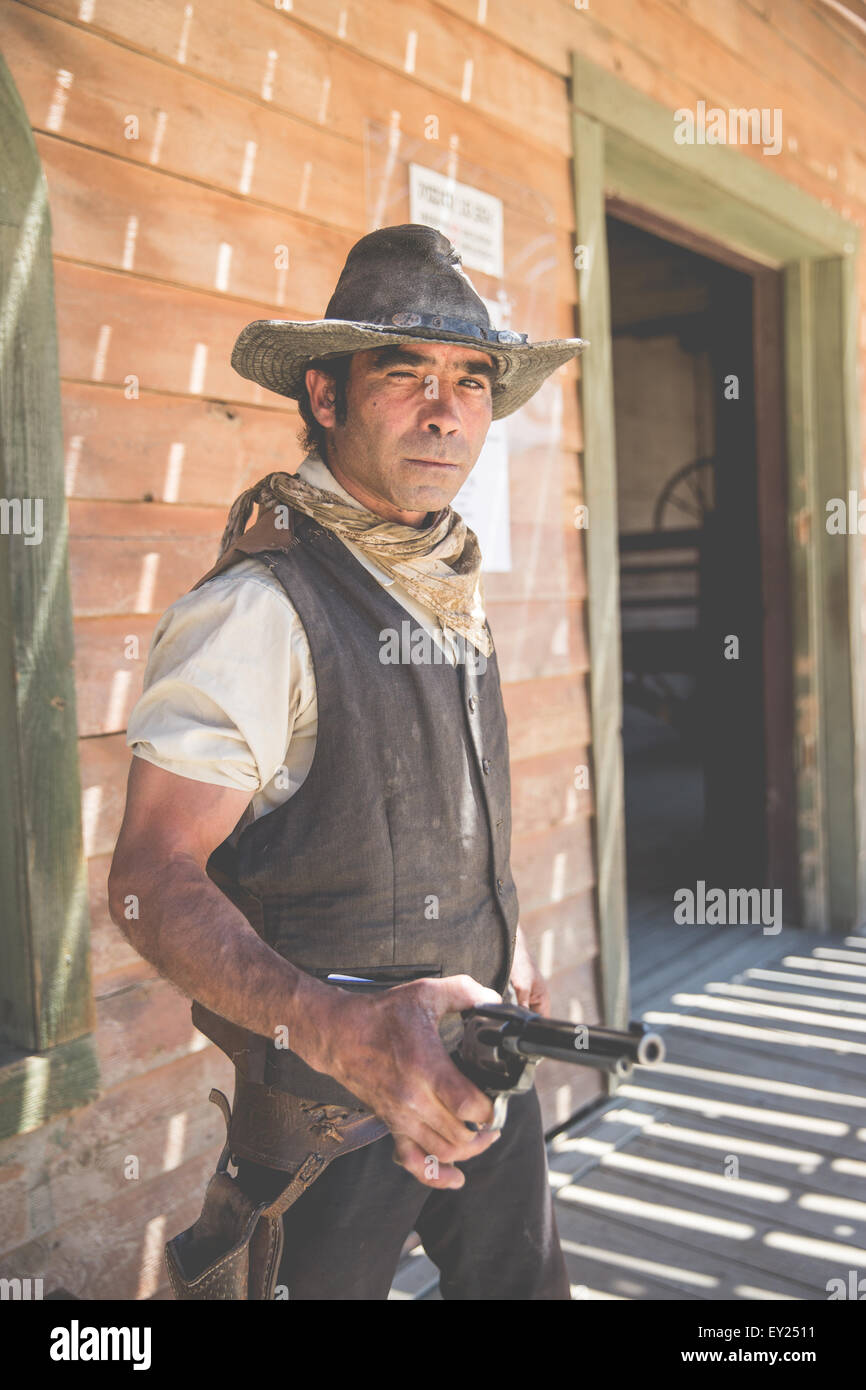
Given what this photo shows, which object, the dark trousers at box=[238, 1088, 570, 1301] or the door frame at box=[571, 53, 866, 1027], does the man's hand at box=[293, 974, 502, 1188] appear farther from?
the door frame at box=[571, 53, 866, 1027]

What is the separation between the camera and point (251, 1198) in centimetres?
132

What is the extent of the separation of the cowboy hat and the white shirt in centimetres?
34

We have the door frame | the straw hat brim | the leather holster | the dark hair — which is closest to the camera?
the leather holster

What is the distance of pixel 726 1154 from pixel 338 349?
7.53 feet

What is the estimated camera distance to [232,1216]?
1.32 metres

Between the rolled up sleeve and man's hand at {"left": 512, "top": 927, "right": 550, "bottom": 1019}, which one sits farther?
man's hand at {"left": 512, "top": 927, "right": 550, "bottom": 1019}

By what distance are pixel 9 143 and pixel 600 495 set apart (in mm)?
1913

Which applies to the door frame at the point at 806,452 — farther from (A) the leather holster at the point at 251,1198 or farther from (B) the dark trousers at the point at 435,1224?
(A) the leather holster at the point at 251,1198

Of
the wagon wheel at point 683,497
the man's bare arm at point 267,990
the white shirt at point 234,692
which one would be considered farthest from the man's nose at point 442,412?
the wagon wheel at point 683,497

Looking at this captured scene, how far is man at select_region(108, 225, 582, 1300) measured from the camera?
110 cm

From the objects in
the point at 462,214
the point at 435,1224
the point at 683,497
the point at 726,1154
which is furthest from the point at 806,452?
the point at 683,497

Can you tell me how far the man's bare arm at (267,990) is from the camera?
Answer: 100 centimetres

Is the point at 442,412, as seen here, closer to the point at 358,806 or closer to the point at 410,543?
the point at 410,543

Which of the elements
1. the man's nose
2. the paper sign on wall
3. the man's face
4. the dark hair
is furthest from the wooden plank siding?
the man's nose
